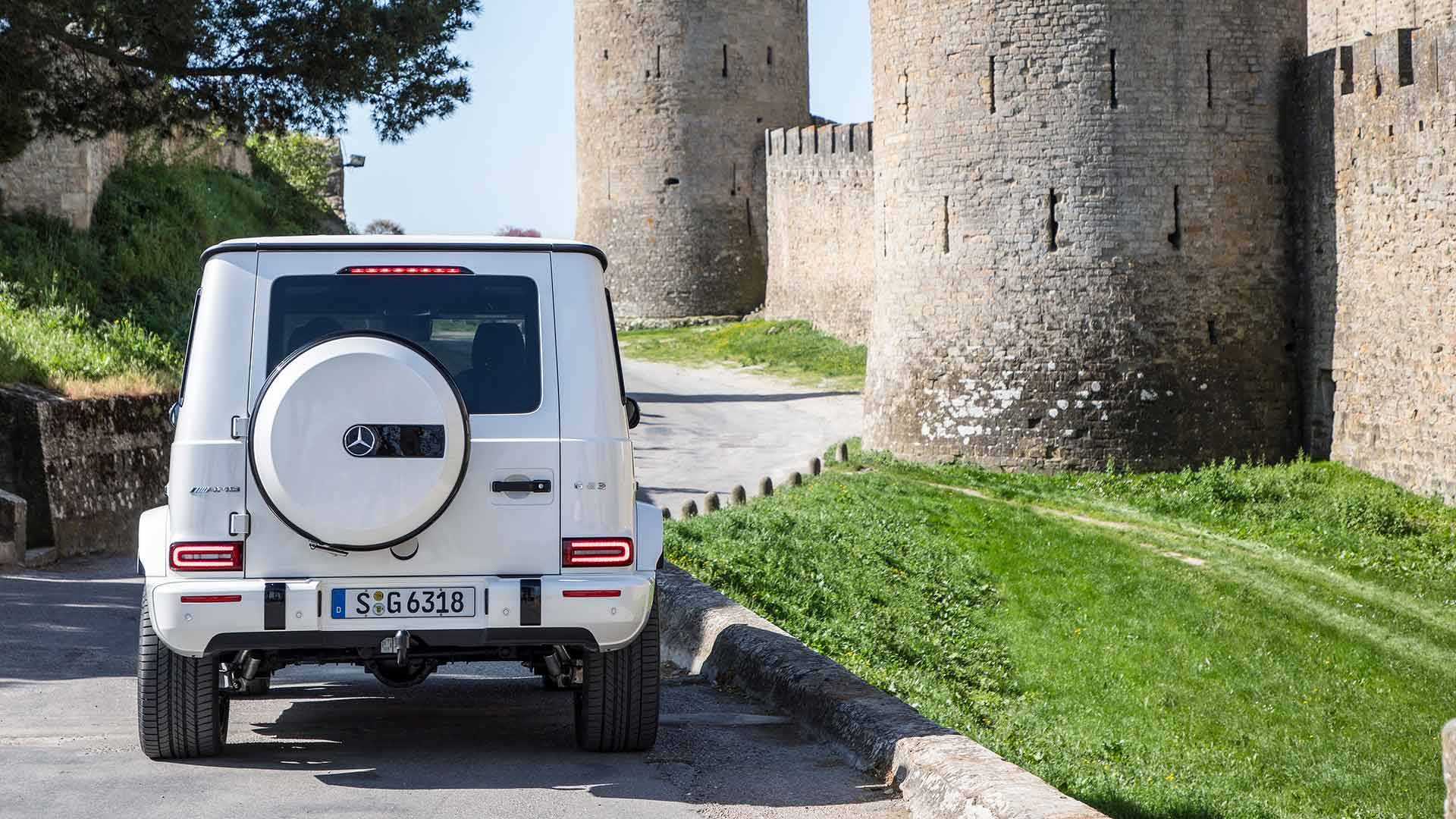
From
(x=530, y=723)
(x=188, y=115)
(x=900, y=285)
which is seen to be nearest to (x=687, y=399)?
(x=900, y=285)

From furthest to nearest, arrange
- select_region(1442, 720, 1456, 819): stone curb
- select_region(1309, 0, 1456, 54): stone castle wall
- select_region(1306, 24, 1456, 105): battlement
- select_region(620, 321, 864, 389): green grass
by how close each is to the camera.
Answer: select_region(620, 321, 864, 389): green grass < select_region(1309, 0, 1456, 54): stone castle wall < select_region(1306, 24, 1456, 105): battlement < select_region(1442, 720, 1456, 819): stone curb

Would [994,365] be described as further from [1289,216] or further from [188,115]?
[188,115]

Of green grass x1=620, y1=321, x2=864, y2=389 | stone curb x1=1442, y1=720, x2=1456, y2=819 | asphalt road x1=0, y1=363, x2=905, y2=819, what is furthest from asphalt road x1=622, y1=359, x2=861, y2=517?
stone curb x1=1442, y1=720, x2=1456, y2=819

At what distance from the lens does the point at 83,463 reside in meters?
14.3

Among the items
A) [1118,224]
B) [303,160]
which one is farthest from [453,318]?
[303,160]

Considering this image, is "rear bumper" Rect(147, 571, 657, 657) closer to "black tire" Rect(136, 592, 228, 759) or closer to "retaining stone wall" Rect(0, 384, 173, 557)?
"black tire" Rect(136, 592, 228, 759)

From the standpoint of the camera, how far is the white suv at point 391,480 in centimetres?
561

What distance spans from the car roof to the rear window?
0.35ft

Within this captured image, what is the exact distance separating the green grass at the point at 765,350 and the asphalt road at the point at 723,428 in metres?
0.91

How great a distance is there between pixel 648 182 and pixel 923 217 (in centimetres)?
2377

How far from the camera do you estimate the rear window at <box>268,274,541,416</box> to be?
19.4ft

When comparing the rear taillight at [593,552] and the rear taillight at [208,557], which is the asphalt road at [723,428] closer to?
the rear taillight at [593,552]

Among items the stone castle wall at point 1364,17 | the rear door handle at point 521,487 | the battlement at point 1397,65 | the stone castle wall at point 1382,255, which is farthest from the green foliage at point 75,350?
the stone castle wall at point 1364,17

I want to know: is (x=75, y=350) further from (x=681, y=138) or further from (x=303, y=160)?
(x=681, y=138)
